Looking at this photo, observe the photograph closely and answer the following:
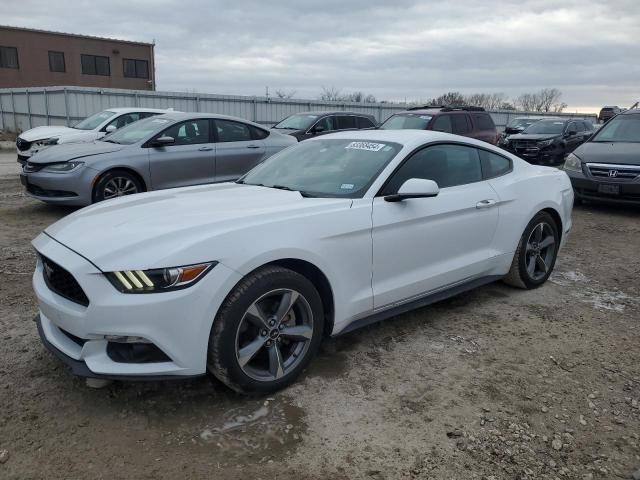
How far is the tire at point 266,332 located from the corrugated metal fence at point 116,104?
21.8 m

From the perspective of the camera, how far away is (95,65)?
46125mm

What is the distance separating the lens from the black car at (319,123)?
12938 mm

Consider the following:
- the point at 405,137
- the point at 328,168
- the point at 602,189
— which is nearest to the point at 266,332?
the point at 328,168

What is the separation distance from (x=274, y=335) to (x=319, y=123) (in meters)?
10.6

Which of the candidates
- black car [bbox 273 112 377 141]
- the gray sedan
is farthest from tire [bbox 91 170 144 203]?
black car [bbox 273 112 377 141]

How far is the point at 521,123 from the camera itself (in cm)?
2083

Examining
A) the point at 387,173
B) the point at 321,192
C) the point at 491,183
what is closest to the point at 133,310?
the point at 321,192

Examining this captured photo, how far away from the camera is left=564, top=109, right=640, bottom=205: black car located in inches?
332

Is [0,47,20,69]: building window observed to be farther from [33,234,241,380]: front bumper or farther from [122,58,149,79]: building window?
[33,234,241,380]: front bumper

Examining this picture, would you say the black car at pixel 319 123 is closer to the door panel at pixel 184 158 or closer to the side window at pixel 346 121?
the side window at pixel 346 121

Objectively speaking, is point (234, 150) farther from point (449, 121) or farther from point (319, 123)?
point (449, 121)

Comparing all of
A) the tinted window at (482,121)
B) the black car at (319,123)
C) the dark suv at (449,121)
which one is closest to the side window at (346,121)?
the black car at (319,123)

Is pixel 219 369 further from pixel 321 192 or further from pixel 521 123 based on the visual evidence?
pixel 521 123

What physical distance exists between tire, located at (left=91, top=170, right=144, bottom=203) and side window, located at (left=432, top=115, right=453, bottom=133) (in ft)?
22.6
